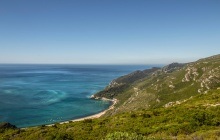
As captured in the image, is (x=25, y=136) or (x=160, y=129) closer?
(x=160, y=129)

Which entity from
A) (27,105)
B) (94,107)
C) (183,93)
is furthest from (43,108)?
(183,93)

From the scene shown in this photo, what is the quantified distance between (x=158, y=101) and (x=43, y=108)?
99.7 m

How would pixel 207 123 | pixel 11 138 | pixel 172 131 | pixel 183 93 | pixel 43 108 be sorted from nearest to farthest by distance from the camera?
pixel 172 131
pixel 207 123
pixel 11 138
pixel 183 93
pixel 43 108

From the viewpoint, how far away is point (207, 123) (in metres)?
31.2

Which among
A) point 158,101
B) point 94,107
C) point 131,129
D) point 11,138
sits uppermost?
point 131,129

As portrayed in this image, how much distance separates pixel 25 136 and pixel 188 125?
32.5 meters

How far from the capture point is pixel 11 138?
4025cm

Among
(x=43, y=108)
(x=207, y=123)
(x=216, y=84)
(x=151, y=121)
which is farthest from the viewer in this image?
(x=43, y=108)

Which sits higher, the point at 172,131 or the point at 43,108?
the point at 172,131

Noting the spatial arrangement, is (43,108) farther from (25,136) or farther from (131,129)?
(131,129)

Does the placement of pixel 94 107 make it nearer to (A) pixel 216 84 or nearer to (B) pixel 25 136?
(A) pixel 216 84

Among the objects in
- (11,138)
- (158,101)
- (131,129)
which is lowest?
(158,101)

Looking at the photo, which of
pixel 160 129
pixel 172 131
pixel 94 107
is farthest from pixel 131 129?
pixel 94 107

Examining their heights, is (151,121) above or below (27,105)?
above
